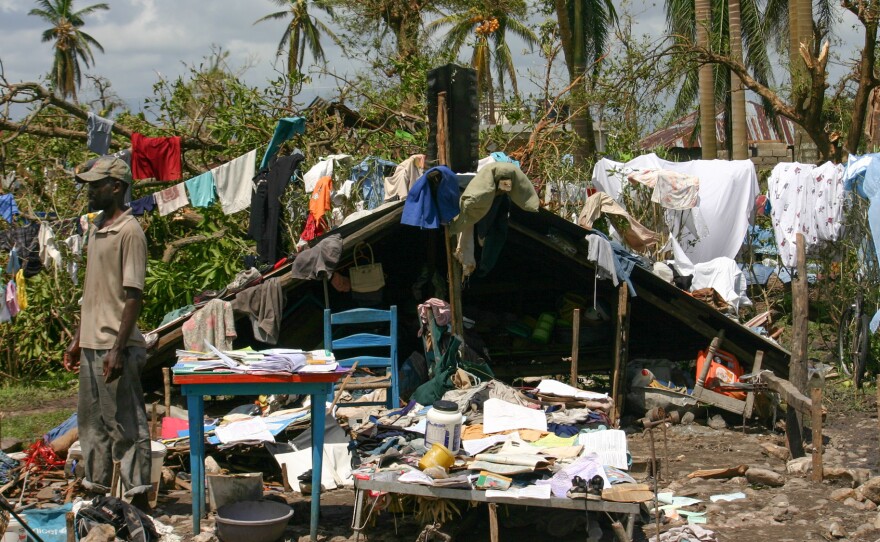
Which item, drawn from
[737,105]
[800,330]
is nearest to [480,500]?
[800,330]

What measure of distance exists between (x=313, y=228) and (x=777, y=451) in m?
5.42

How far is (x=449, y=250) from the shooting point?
8719mm

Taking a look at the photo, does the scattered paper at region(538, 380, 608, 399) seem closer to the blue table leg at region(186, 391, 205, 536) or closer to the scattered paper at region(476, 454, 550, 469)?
the scattered paper at region(476, 454, 550, 469)

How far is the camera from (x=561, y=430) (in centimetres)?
703

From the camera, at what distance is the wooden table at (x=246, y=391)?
551cm

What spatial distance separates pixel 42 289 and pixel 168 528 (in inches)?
299

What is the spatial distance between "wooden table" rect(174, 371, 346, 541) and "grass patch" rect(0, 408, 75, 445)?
13.0ft

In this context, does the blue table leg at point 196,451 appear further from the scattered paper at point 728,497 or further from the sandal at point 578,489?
the scattered paper at point 728,497

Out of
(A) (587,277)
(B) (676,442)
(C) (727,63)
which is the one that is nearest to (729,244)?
(C) (727,63)

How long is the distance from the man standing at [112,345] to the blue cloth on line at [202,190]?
211 inches

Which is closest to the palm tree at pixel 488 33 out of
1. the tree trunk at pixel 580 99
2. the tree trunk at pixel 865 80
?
the tree trunk at pixel 580 99

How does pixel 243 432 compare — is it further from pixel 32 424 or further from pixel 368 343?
pixel 32 424

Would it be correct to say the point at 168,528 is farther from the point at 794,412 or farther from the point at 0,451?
the point at 794,412

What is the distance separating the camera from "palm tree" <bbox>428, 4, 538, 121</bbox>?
27.8 metres
